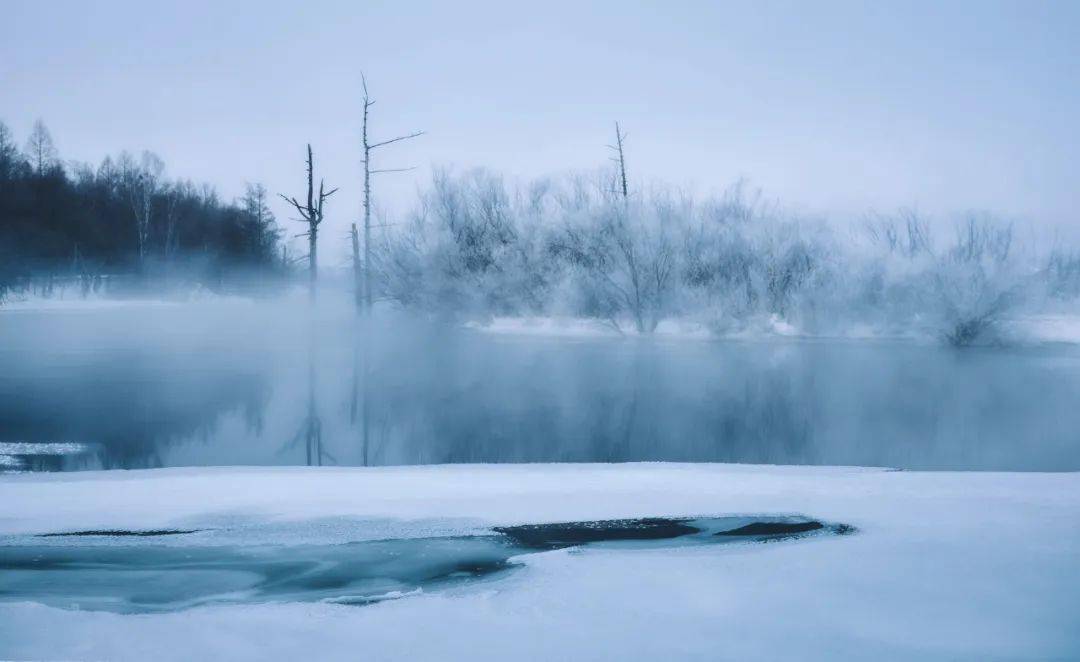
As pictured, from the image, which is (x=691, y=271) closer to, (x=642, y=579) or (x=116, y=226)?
(x=642, y=579)

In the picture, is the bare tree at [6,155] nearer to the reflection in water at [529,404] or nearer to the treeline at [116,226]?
the treeline at [116,226]

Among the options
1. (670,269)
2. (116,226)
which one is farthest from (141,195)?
(670,269)

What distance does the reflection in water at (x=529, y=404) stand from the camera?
7.11 metres

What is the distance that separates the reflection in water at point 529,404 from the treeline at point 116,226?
18.2m

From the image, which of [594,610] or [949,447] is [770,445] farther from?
[594,610]

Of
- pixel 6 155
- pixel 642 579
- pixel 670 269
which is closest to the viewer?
pixel 642 579

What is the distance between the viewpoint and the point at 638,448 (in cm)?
732

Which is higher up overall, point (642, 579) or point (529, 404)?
point (642, 579)

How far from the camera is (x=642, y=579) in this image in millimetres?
3336

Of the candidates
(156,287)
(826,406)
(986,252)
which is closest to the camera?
(826,406)

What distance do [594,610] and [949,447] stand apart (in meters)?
5.82

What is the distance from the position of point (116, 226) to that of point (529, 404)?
123ft

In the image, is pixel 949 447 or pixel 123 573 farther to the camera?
pixel 949 447

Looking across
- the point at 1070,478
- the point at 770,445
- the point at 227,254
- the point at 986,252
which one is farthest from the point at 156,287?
the point at 1070,478
